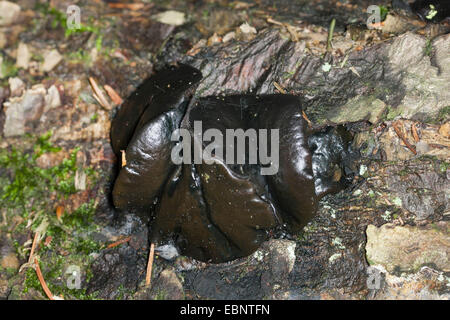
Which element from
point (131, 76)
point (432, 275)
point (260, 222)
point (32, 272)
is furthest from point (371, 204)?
point (32, 272)

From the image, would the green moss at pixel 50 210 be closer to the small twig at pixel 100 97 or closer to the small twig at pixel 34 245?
the small twig at pixel 34 245

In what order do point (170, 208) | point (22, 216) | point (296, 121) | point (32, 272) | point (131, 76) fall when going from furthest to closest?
point (131, 76) → point (22, 216) → point (32, 272) → point (170, 208) → point (296, 121)

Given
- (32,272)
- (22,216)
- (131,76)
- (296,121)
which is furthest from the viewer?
(131,76)

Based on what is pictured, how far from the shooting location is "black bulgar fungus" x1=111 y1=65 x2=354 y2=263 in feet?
10.5

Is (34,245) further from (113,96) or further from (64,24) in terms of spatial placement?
(64,24)

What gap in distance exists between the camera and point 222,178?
10.4 ft

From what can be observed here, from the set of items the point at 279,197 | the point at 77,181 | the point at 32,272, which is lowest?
the point at 32,272

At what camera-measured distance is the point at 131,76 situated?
4.49 metres

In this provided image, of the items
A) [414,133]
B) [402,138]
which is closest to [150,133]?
[402,138]

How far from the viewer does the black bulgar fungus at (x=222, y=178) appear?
10.5 feet

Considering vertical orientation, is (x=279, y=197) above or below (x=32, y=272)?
above

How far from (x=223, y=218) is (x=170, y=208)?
0.49 meters

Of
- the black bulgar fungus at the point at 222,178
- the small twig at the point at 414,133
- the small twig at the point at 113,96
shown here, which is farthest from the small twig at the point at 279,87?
the small twig at the point at 113,96

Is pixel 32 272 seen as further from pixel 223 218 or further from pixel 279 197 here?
pixel 279 197
